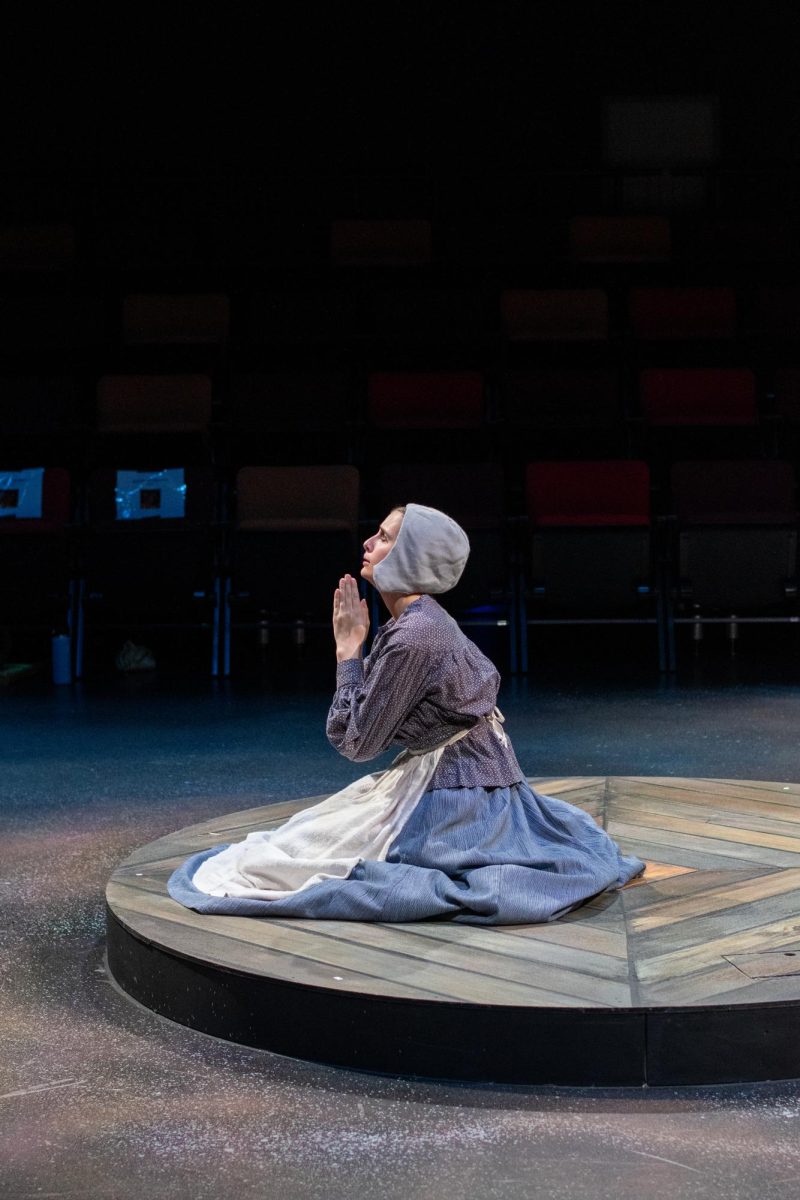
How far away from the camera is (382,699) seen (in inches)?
92.7

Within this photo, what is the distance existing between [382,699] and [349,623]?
0.53 feet

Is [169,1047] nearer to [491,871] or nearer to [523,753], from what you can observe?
[491,871]

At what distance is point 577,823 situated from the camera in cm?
253

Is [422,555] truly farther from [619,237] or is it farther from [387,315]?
[619,237]

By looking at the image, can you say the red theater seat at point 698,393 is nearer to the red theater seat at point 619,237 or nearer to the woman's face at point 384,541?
the red theater seat at point 619,237

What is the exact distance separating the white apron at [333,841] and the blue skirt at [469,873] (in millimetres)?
25

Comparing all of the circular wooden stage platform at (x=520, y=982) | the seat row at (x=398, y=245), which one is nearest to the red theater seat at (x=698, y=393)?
the seat row at (x=398, y=245)

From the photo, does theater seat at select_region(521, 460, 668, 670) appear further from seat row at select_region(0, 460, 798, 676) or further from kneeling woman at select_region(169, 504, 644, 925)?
kneeling woman at select_region(169, 504, 644, 925)

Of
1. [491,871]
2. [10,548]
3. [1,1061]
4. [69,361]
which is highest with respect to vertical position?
[69,361]

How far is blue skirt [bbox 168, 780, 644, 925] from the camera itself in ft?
7.44

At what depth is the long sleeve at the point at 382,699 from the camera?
2350mm

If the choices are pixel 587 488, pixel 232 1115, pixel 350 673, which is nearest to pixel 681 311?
pixel 587 488

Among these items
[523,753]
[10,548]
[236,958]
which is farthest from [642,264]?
[236,958]

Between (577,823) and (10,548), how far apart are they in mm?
4651
